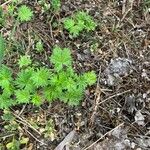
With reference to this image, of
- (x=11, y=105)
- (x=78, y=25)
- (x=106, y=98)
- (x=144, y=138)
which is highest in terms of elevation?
(x=78, y=25)

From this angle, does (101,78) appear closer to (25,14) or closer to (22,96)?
(22,96)

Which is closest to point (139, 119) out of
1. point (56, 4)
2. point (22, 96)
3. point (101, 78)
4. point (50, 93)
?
point (101, 78)

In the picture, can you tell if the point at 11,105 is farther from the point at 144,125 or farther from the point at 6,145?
the point at 144,125

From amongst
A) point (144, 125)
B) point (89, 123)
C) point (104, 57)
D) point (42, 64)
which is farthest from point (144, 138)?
point (42, 64)

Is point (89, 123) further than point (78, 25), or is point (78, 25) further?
point (78, 25)

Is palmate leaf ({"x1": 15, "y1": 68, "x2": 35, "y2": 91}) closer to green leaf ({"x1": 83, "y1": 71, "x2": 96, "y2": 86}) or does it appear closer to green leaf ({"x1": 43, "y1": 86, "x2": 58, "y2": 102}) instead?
green leaf ({"x1": 43, "y1": 86, "x2": 58, "y2": 102})

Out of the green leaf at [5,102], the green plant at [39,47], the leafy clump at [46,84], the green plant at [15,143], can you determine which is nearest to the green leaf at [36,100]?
the leafy clump at [46,84]
